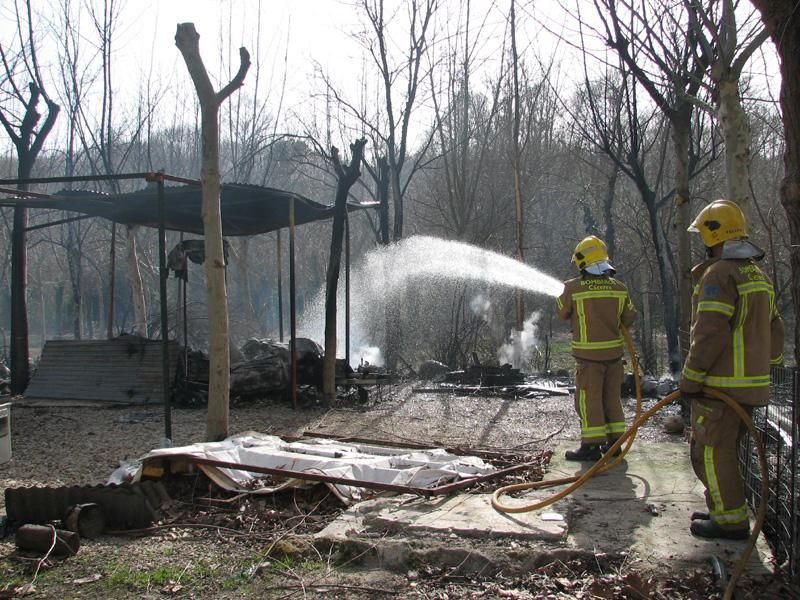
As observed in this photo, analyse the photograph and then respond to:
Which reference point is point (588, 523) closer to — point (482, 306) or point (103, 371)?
point (103, 371)

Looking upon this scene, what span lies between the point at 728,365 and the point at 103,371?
9495mm

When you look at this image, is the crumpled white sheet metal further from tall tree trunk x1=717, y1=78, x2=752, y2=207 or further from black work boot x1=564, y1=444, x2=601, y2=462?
tall tree trunk x1=717, y1=78, x2=752, y2=207

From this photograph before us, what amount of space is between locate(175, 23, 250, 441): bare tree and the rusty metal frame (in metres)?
1.55

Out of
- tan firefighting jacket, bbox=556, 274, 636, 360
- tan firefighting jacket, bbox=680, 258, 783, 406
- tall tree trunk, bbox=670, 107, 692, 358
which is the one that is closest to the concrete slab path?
tan firefighting jacket, bbox=680, 258, 783, 406

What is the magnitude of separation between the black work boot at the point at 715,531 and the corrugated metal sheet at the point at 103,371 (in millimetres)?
A: 8262

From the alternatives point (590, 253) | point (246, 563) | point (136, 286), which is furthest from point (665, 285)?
point (136, 286)

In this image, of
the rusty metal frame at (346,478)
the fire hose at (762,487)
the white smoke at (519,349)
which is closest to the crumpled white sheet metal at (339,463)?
the rusty metal frame at (346,478)

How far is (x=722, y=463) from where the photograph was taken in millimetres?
3705

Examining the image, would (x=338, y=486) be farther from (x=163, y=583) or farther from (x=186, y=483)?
(x=163, y=583)

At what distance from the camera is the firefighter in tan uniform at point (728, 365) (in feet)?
12.1

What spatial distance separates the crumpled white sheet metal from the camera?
4988mm

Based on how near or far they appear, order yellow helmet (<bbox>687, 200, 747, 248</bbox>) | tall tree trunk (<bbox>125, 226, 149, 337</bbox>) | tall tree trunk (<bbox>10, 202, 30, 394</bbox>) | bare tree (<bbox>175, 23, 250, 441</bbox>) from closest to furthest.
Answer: yellow helmet (<bbox>687, 200, 747, 248</bbox>) < bare tree (<bbox>175, 23, 250, 441</bbox>) < tall tree trunk (<bbox>10, 202, 30, 394</bbox>) < tall tree trunk (<bbox>125, 226, 149, 337</bbox>)

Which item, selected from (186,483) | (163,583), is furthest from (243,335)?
(163,583)

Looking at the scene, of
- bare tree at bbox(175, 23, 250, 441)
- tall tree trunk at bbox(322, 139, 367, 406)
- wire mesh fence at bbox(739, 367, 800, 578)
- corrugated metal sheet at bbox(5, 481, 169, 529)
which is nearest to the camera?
wire mesh fence at bbox(739, 367, 800, 578)
